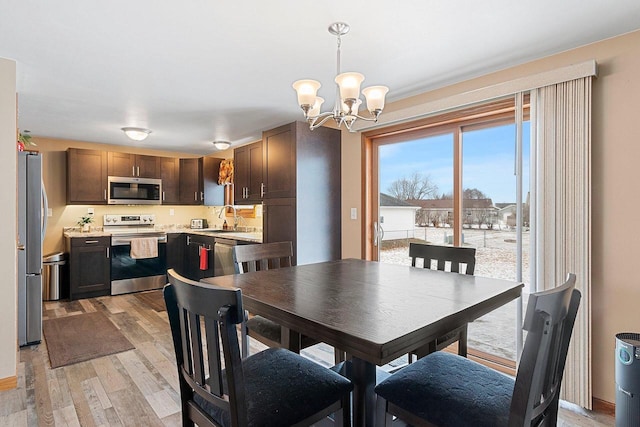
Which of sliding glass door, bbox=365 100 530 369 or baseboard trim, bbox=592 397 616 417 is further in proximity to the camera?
sliding glass door, bbox=365 100 530 369

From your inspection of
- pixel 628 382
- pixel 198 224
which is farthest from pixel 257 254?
pixel 198 224

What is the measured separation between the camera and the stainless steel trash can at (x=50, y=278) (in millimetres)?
4590

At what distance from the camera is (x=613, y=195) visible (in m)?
2.11

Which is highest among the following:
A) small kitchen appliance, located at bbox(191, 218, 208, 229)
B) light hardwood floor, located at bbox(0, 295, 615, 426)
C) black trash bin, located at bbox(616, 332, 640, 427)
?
small kitchen appliance, located at bbox(191, 218, 208, 229)

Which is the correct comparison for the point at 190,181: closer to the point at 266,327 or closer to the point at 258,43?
the point at 258,43

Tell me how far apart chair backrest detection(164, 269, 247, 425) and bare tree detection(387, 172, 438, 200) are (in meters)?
2.49

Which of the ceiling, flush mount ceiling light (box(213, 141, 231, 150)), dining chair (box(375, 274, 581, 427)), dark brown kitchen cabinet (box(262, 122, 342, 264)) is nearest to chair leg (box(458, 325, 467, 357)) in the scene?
dining chair (box(375, 274, 581, 427))

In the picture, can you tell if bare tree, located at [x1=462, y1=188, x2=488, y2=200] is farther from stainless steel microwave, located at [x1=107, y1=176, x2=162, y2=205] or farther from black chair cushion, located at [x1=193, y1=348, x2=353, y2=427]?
stainless steel microwave, located at [x1=107, y1=176, x2=162, y2=205]

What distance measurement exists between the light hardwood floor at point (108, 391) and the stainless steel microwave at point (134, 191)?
2.53 m

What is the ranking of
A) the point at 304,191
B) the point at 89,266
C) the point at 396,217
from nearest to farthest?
the point at 396,217, the point at 304,191, the point at 89,266

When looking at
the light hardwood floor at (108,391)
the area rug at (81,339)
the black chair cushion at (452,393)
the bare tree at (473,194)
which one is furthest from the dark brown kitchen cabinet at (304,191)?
the black chair cushion at (452,393)

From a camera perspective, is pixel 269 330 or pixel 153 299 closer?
pixel 269 330

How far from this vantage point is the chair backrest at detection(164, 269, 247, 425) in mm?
1041

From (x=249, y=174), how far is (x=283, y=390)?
346cm
